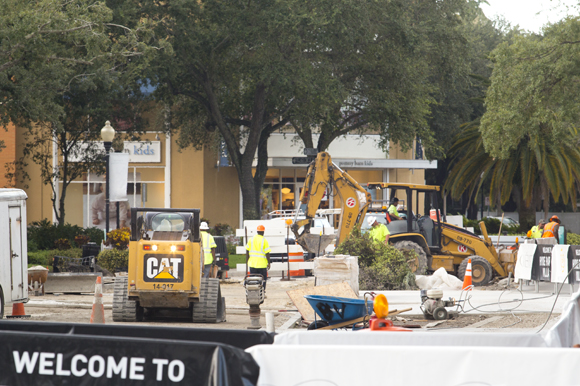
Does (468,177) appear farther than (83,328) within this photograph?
Yes

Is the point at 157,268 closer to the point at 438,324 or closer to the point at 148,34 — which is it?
the point at 438,324

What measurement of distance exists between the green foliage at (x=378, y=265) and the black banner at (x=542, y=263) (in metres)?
3.05

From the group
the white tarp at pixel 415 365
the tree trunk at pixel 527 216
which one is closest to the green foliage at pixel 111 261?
the white tarp at pixel 415 365

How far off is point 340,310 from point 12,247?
649cm

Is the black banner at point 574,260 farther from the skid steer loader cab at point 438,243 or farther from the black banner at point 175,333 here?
the black banner at point 175,333

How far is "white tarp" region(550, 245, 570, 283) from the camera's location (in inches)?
631

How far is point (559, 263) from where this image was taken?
53.1 feet

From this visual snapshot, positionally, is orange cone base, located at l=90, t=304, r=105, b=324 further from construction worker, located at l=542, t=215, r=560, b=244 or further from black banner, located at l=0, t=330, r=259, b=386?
construction worker, located at l=542, t=215, r=560, b=244

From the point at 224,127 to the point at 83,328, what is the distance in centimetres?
2392

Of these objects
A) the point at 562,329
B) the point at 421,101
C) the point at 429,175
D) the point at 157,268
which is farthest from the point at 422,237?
the point at 429,175

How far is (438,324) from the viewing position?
12.3 metres

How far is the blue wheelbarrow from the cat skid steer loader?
263 cm

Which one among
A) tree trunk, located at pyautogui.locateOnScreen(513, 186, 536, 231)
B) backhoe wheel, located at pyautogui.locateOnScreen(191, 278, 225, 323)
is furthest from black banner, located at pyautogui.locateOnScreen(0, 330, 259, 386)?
tree trunk, located at pyautogui.locateOnScreen(513, 186, 536, 231)

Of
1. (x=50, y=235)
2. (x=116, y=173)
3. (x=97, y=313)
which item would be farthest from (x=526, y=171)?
(x=97, y=313)
